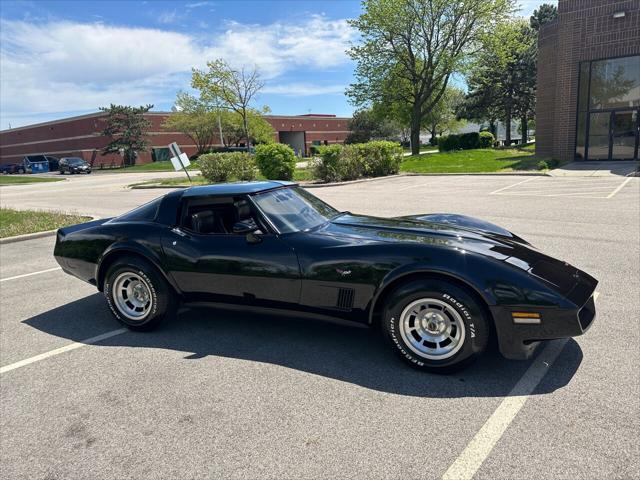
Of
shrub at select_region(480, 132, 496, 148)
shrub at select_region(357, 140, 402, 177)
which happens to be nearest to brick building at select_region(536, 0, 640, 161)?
shrub at select_region(357, 140, 402, 177)

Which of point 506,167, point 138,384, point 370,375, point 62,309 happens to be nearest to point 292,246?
point 370,375

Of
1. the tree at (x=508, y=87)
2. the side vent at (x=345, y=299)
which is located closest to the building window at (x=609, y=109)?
the tree at (x=508, y=87)

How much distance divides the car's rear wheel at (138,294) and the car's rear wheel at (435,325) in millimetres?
2110

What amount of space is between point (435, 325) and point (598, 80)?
74.8 ft

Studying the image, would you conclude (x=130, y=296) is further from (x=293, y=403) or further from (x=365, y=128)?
(x=365, y=128)

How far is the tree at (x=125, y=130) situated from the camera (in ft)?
166

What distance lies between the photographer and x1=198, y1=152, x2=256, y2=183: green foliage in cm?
2039

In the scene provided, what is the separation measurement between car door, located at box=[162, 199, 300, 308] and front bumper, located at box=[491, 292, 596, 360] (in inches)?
59.4

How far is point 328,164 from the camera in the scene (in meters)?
19.6

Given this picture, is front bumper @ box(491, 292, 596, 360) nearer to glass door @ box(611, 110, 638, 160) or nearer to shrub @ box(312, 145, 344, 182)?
shrub @ box(312, 145, 344, 182)

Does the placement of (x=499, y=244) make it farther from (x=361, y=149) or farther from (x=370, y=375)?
(x=361, y=149)

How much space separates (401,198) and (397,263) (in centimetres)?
1041

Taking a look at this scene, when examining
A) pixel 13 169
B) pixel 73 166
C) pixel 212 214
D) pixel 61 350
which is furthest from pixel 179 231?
pixel 13 169

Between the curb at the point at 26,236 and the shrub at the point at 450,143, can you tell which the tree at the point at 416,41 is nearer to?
the shrub at the point at 450,143
